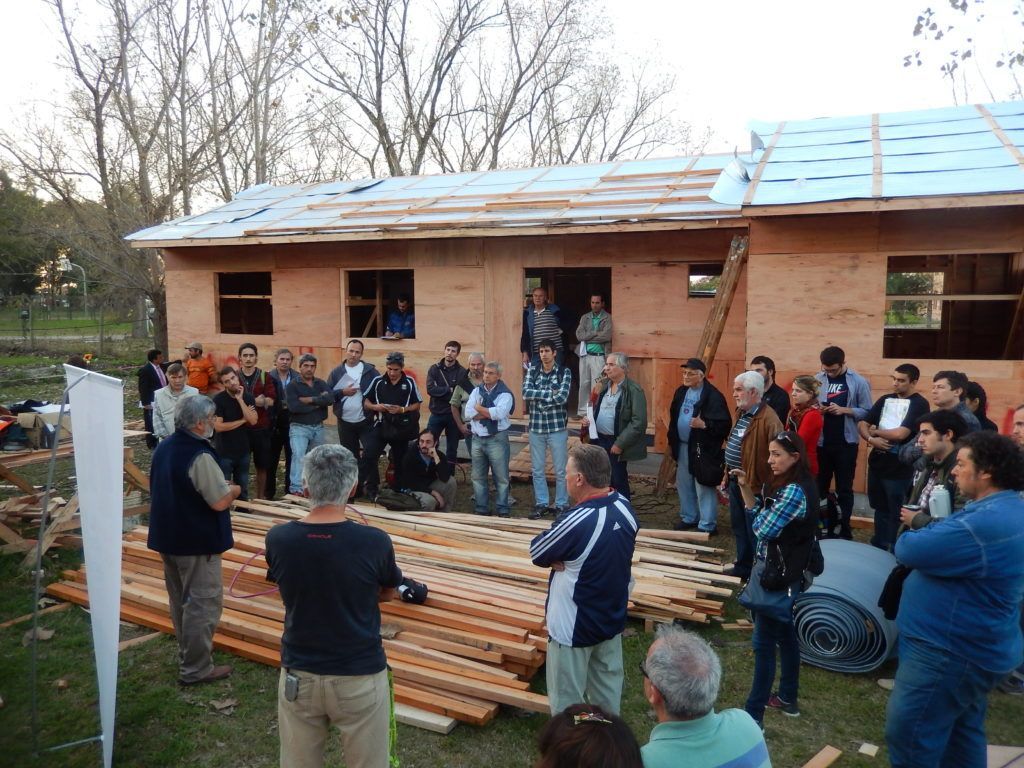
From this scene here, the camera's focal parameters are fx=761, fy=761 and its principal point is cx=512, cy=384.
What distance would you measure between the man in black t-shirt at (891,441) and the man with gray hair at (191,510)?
17.8 feet

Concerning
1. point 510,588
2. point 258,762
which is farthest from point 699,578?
point 258,762

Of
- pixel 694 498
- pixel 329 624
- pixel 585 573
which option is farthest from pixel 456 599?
pixel 694 498

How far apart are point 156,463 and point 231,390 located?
12.3 feet

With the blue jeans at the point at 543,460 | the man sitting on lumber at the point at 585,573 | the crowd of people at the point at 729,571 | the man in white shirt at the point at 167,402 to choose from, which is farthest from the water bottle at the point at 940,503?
the man in white shirt at the point at 167,402

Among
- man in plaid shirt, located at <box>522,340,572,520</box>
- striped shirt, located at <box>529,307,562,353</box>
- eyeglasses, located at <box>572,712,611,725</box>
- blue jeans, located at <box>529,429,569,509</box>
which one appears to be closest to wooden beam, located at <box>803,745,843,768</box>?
eyeglasses, located at <box>572,712,611,725</box>

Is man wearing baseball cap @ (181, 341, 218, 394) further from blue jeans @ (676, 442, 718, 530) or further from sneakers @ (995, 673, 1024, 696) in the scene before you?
sneakers @ (995, 673, 1024, 696)

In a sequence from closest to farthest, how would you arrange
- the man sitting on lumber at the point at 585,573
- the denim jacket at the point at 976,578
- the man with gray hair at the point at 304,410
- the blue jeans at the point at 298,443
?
the denim jacket at the point at 976,578 < the man sitting on lumber at the point at 585,573 < the man with gray hair at the point at 304,410 < the blue jeans at the point at 298,443

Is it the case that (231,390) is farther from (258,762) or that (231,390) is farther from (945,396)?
(945,396)

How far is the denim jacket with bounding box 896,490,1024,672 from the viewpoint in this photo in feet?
10.4

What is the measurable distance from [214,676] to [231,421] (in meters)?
3.72

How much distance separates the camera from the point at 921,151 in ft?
29.6

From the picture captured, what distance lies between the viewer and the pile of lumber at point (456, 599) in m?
4.80

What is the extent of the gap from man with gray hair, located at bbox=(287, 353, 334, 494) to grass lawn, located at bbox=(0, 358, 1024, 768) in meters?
3.34

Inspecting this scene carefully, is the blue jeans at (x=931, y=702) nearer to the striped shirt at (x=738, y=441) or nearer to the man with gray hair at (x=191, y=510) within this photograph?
the striped shirt at (x=738, y=441)
